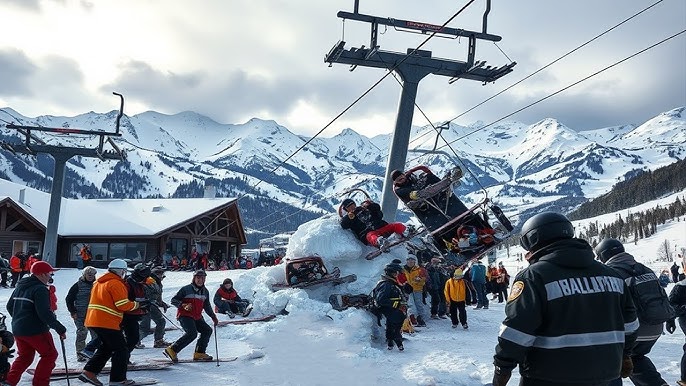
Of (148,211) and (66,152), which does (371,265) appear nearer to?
(66,152)

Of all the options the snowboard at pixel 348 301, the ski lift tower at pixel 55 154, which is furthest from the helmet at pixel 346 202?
the ski lift tower at pixel 55 154

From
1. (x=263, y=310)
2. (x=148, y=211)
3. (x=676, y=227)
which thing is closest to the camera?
(x=263, y=310)

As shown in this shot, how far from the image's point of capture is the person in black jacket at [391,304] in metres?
9.37

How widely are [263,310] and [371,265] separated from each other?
2717 millimetres

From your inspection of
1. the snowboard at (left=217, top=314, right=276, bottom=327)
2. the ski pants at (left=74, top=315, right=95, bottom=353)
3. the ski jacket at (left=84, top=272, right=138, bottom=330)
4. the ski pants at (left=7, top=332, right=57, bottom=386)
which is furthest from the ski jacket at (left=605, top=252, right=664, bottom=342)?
the ski pants at (left=74, top=315, right=95, bottom=353)

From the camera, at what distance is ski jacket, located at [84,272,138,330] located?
630cm

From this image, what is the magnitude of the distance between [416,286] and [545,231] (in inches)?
368

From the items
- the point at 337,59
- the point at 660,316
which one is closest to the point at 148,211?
the point at 337,59

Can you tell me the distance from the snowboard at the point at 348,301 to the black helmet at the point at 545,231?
25.0 feet

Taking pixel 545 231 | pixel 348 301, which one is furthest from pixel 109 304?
pixel 348 301

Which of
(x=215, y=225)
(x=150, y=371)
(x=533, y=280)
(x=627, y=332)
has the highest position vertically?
(x=215, y=225)

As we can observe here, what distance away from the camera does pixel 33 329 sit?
6.05 meters

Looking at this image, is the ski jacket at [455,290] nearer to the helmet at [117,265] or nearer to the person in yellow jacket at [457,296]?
the person in yellow jacket at [457,296]

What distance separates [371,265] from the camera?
1255 centimetres
